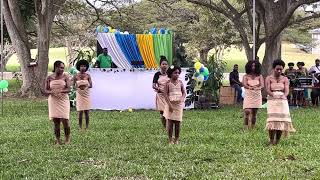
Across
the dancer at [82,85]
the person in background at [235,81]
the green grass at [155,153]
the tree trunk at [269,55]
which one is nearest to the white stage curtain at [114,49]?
the person in background at [235,81]

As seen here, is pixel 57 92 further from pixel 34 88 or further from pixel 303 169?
pixel 34 88

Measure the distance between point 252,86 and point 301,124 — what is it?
94.8 inches

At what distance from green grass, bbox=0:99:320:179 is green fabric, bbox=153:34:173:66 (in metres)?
4.79

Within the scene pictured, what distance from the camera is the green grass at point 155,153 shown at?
7.78 meters

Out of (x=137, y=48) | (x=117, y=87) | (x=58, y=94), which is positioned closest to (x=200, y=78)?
(x=137, y=48)

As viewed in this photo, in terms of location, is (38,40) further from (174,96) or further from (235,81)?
(174,96)

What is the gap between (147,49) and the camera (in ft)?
62.2

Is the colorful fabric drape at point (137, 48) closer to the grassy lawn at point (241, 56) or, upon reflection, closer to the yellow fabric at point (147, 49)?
the yellow fabric at point (147, 49)

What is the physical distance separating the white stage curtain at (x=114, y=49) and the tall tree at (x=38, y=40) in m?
6.81

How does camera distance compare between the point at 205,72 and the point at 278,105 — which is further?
the point at 205,72

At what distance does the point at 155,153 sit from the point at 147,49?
991 centimetres

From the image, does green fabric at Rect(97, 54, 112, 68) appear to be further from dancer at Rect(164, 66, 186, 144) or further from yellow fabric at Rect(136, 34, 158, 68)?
dancer at Rect(164, 66, 186, 144)

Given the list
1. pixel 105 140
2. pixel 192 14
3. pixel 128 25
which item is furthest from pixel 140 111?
pixel 192 14

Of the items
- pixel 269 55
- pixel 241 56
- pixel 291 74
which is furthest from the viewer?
pixel 241 56
